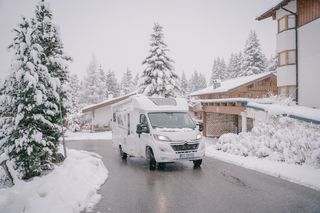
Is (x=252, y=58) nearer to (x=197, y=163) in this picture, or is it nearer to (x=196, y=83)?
(x=196, y=83)

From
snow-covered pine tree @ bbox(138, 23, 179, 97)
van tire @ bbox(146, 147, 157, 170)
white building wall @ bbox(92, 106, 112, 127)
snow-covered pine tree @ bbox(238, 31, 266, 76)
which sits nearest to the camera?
van tire @ bbox(146, 147, 157, 170)

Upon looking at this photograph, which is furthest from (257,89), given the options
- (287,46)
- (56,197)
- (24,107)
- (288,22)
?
(56,197)

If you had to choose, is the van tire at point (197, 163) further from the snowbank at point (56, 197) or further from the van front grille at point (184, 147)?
the snowbank at point (56, 197)

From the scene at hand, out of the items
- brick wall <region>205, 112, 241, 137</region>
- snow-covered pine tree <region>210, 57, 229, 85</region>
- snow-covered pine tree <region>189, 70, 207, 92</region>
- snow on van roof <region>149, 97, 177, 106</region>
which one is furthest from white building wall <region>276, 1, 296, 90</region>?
snow-covered pine tree <region>189, 70, 207, 92</region>

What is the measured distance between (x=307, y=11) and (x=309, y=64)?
3612 millimetres

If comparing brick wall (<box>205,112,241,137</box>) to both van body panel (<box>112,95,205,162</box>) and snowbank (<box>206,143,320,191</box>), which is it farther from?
snowbank (<box>206,143,320,191</box>)

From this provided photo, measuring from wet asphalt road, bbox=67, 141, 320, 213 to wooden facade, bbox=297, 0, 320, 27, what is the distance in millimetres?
13079

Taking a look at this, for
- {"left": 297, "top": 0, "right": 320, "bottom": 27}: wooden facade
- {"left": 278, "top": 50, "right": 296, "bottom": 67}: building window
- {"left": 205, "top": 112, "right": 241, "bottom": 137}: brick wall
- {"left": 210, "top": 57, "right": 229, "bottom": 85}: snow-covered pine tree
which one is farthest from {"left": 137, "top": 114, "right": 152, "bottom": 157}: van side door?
{"left": 210, "top": 57, "right": 229, "bottom": 85}: snow-covered pine tree

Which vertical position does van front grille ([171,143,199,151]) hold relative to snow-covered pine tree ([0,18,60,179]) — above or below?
below

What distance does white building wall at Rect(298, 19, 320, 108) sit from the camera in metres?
17.3

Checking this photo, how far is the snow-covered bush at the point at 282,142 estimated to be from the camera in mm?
9852

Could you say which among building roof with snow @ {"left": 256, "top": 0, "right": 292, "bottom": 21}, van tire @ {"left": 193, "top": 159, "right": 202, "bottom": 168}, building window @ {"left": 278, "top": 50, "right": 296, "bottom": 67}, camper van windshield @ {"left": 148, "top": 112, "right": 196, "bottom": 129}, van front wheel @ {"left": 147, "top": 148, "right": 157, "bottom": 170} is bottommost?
van tire @ {"left": 193, "top": 159, "right": 202, "bottom": 168}

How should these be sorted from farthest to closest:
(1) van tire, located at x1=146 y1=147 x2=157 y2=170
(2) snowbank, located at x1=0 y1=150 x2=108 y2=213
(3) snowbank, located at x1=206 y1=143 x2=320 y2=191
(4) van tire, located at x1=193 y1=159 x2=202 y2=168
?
1. (4) van tire, located at x1=193 y1=159 x2=202 y2=168
2. (1) van tire, located at x1=146 y1=147 x2=157 y2=170
3. (3) snowbank, located at x1=206 y1=143 x2=320 y2=191
4. (2) snowbank, located at x1=0 y1=150 x2=108 y2=213

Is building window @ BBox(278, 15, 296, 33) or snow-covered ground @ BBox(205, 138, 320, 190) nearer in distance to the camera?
snow-covered ground @ BBox(205, 138, 320, 190)
